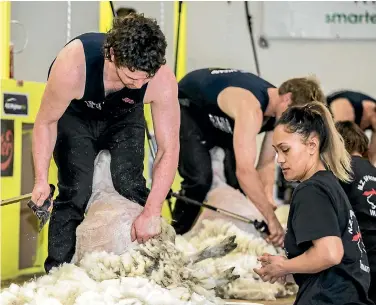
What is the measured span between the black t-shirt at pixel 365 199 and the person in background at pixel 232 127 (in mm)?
768

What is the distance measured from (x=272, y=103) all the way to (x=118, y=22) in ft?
4.25

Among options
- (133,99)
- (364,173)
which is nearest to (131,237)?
(133,99)

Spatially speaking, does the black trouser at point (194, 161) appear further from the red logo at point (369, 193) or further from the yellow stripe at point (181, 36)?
the red logo at point (369, 193)

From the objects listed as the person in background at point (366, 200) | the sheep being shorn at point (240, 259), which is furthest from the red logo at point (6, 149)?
the person in background at point (366, 200)

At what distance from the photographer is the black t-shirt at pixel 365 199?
268 cm

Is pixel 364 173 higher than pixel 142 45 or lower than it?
lower

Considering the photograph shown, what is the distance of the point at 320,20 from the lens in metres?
5.78

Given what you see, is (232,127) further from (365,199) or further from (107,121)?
(365,199)

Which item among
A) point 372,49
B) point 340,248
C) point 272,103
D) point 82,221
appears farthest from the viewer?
point 372,49

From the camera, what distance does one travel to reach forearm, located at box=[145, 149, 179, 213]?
2.72 m

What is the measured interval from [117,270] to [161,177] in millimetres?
418

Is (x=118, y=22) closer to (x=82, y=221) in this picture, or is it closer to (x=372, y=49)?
(x=82, y=221)

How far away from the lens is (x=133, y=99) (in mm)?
2727

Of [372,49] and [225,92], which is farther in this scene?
[372,49]
